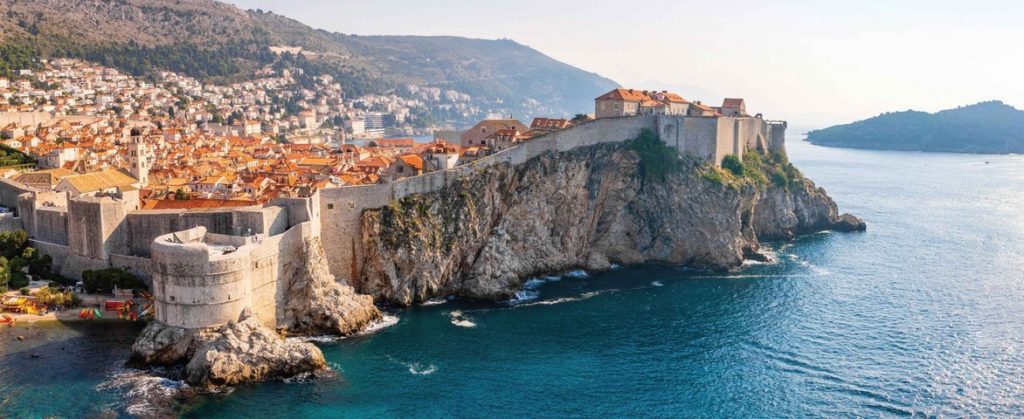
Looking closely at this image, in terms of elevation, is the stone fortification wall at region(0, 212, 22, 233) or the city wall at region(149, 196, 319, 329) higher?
the stone fortification wall at region(0, 212, 22, 233)

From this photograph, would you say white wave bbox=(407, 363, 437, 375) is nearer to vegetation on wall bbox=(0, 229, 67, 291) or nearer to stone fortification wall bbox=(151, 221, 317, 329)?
stone fortification wall bbox=(151, 221, 317, 329)

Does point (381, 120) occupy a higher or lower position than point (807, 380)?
higher

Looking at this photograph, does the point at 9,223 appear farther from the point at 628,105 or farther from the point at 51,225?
the point at 628,105

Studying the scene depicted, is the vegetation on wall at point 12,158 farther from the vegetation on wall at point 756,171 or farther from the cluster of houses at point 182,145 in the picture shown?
the vegetation on wall at point 756,171

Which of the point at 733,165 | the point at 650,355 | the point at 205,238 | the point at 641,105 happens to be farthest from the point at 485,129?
the point at 650,355

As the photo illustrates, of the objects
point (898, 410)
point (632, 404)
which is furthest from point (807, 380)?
point (632, 404)

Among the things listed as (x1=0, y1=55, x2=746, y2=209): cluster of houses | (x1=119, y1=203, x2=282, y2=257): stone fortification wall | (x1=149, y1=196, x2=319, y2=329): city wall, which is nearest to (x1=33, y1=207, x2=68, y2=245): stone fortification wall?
(x1=0, y1=55, x2=746, y2=209): cluster of houses

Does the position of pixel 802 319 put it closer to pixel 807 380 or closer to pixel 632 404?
pixel 807 380
